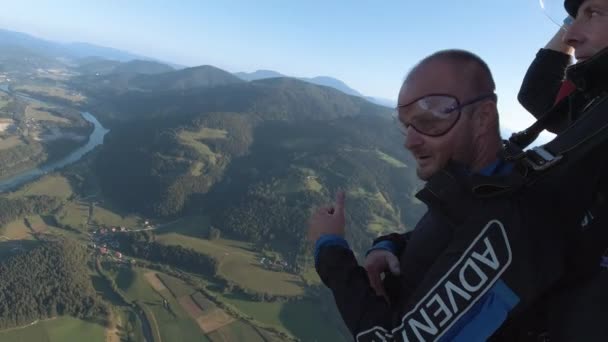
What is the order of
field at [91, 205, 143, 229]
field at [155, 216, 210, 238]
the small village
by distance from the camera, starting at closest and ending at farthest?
the small village → field at [91, 205, 143, 229] → field at [155, 216, 210, 238]

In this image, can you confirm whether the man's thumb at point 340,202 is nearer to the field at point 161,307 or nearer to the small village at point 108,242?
the field at point 161,307

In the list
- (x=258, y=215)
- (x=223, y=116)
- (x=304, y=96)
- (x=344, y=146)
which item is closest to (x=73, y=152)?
(x=223, y=116)

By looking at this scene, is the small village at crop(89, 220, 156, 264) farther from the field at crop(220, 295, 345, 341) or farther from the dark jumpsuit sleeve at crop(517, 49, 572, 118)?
the dark jumpsuit sleeve at crop(517, 49, 572, 118)

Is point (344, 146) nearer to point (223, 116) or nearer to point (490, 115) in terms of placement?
point (223, 116)

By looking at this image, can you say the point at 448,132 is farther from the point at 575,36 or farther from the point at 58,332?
the point at 58,332

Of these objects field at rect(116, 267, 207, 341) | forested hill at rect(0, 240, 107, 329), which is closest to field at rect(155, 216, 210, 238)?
field at rect(116, 267, 207, 341)
